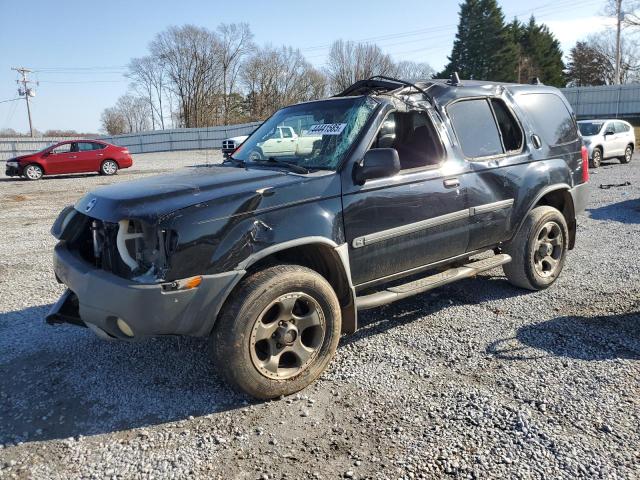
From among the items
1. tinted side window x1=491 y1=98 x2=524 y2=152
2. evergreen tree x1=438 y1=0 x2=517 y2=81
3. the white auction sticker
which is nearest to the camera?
the white auction sticker

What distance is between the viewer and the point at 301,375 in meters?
3.52

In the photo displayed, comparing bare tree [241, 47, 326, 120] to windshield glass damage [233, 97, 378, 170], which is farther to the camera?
bare tree [241, 47, 326, 120]

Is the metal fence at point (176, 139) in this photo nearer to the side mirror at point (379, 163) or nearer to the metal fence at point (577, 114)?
the metal fence at point (577, 114)

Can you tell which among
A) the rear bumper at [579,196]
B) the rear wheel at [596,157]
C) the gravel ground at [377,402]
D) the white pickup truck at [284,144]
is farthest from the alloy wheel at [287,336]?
the rear wheel at [596,157]

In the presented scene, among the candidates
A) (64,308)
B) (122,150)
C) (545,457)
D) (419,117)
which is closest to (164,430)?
(64,308)

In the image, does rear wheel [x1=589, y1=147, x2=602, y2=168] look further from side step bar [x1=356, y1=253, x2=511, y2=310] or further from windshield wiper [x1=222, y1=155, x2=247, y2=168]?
windshield wiper [x1=222, y1=155, x2=247, y2=168]

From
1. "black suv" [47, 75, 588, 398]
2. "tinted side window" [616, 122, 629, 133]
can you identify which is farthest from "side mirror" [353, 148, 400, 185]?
"tinted side window" [616, 122, 629, 133]

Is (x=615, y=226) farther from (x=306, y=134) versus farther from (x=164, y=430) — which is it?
(x=164, y=430)

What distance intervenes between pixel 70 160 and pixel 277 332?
67.1 ft

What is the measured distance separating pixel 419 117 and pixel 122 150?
20636mm

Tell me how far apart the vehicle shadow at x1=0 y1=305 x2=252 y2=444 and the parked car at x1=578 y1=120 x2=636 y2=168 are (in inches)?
695

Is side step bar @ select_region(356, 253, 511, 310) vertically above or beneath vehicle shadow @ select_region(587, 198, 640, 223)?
above

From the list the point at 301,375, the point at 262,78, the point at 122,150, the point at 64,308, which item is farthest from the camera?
the point at 262,78

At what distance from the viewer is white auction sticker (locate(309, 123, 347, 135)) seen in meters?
4.09
